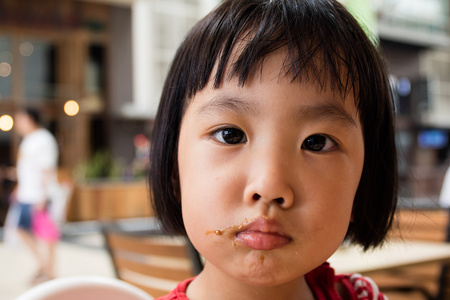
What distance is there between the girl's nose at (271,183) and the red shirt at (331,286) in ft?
0.89

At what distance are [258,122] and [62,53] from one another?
11168 mm

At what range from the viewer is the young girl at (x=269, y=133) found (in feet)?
2.02

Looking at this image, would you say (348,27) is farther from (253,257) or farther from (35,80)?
(35,80)

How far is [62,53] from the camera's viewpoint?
35.6 feet

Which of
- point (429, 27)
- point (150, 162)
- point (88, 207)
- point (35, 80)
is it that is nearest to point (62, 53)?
point (35, 80)

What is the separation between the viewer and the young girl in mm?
617

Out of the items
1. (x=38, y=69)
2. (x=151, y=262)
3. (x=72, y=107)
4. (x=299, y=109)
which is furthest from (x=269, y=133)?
(x=38, y=69)

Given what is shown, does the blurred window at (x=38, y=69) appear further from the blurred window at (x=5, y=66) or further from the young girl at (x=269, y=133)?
the young girl at (x=269, y=133)

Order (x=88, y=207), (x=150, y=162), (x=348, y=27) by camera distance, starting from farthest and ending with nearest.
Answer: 1. (x=88, y=207)
2. (x=150, y=162)
3. (x=348, y=27)

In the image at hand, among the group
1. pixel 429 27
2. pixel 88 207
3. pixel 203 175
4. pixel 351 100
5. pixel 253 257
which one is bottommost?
pixel 88 207

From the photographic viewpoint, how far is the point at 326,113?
0.67 metres

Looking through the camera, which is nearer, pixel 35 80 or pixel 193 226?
pixel 193 226

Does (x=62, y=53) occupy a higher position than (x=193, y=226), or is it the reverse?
(x=62, y=53)

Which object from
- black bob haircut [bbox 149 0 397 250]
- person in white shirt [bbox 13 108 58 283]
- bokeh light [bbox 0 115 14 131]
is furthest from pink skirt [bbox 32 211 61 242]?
bokeh light [bbox 0 115 14 131]
